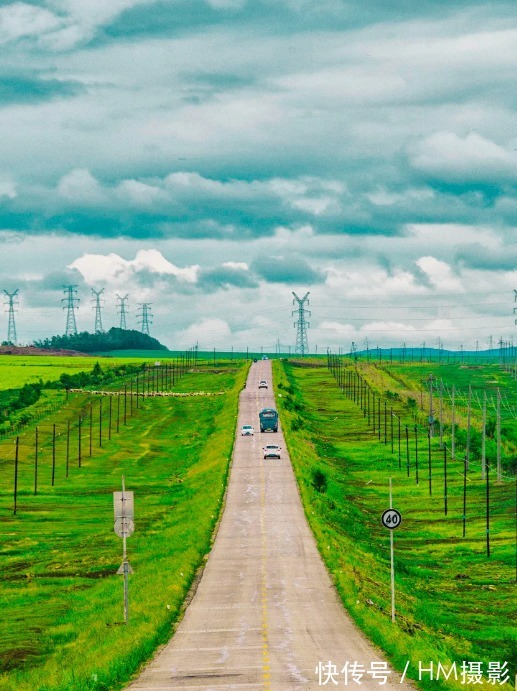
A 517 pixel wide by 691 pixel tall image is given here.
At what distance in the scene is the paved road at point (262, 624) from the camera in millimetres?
35875

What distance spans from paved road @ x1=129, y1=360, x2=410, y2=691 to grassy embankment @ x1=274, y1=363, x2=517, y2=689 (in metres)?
1.32

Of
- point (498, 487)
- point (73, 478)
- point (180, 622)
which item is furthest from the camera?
point (73, 478)

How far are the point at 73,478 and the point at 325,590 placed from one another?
298ft

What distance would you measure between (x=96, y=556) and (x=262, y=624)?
131ft

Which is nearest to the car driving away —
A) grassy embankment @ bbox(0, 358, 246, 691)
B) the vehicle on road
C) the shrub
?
grassy embankment @ bbox(0, 358, 246, 691)

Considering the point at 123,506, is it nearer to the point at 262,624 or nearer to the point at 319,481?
the point at 262,624

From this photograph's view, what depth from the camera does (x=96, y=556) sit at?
8362 centimetres

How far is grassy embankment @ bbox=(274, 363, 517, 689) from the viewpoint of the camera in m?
48.8

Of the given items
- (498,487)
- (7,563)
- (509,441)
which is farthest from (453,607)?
(509,441)

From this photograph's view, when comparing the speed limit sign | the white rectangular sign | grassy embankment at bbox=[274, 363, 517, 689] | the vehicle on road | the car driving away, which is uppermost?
the white rectangular sign

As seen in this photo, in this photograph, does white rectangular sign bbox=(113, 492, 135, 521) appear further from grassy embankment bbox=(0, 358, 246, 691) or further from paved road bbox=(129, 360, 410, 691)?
paved road bbox=(129, 360, 410, 691)

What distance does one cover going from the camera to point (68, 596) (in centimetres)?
6712

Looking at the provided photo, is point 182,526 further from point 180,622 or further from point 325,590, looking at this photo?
point 180,622

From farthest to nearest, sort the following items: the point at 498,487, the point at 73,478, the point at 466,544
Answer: the point at 73,478, the point at 498,487, the point at 466,544
